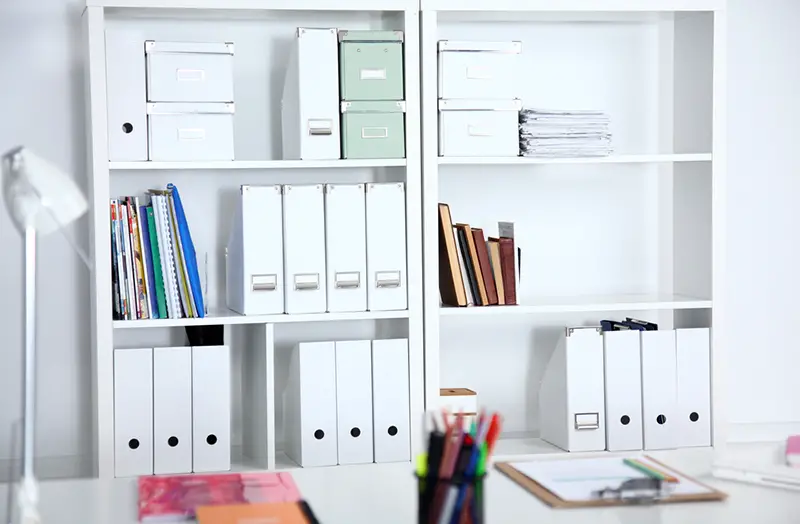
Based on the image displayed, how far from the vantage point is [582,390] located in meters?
3.05

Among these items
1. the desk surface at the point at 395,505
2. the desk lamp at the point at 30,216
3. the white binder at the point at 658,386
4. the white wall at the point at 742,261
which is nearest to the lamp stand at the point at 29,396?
the desk lamp at the point at 30,216

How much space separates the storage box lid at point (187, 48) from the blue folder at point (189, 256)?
0.38m

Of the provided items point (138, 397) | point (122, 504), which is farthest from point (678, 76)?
point (122, 504)

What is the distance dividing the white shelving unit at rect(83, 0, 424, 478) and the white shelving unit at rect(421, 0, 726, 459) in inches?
12.3

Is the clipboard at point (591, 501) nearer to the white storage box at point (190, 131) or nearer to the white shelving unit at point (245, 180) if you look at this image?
the white shelving unit at point (245, 180)

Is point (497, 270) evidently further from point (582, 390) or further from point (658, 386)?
point (658, 386)

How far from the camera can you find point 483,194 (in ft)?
10.9

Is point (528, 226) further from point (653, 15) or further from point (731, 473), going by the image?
point (731, 473)

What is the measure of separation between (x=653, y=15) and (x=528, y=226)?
0.75m

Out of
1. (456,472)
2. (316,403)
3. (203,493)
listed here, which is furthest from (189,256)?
(456,472)

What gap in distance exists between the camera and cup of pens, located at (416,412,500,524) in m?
1.16

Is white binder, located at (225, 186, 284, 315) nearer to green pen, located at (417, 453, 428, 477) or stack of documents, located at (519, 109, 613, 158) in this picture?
stack of documents, located at (519, 109, 613, 158)

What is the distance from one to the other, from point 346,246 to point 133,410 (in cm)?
73

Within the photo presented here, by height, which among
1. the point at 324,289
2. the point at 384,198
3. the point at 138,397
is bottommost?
the point at 138,397
